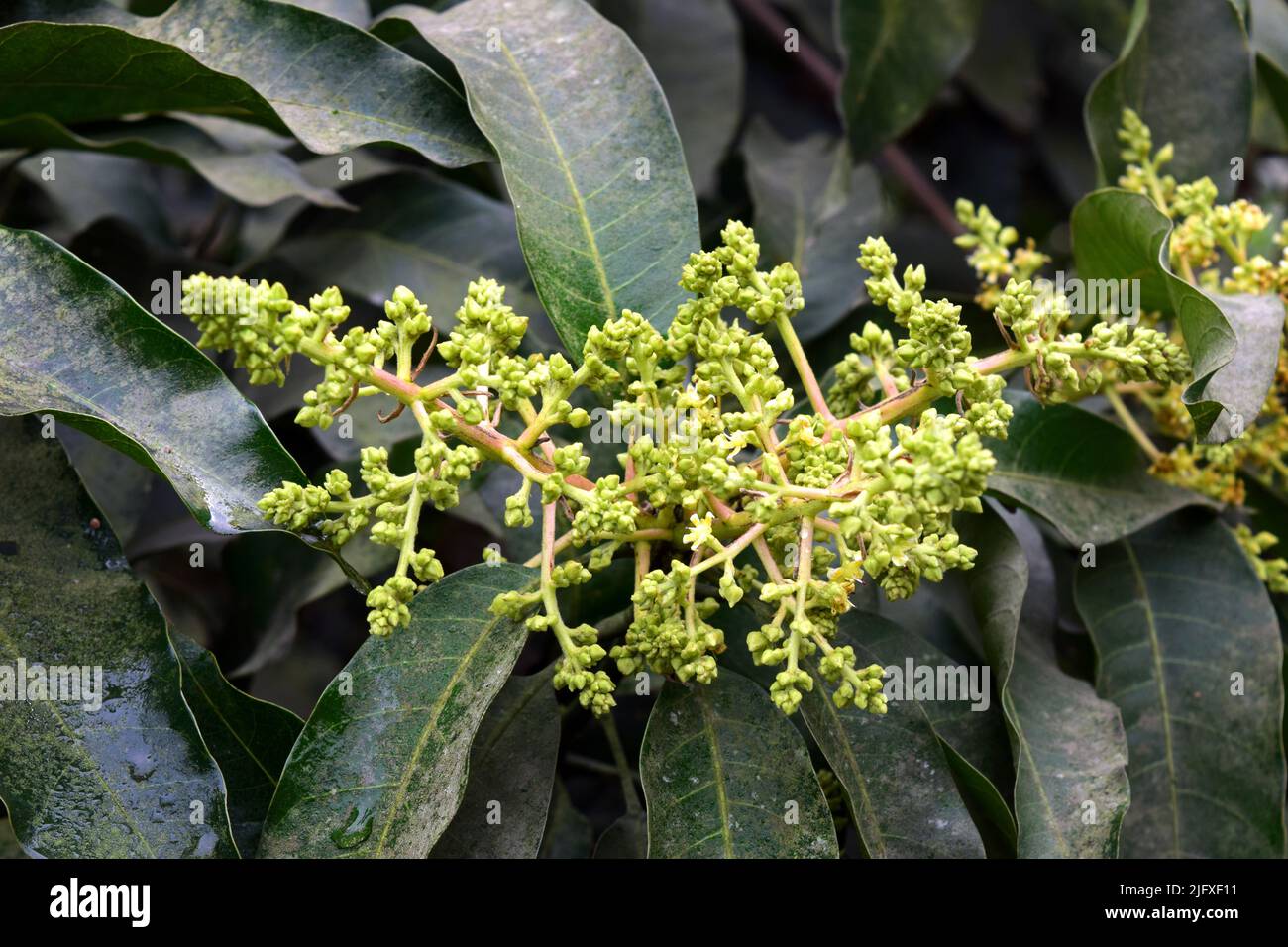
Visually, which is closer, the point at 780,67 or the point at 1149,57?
the point at 1149,57

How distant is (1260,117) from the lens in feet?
9.08

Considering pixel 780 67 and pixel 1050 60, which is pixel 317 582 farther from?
pixel 1050 60

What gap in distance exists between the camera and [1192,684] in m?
1.74

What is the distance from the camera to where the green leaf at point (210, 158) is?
1842 mm

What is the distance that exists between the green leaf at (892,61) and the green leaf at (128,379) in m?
1.58

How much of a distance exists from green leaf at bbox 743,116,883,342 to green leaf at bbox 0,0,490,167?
0.80 m

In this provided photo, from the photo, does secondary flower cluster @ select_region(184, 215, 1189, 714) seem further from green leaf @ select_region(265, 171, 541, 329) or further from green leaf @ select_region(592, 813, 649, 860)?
green leaf @ select_region(265, 171, 541, 329)

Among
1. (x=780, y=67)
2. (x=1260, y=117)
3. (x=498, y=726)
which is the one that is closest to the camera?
(x=498, y=726)

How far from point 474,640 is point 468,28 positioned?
2.97 feet

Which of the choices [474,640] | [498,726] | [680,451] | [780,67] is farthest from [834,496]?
[780,67]

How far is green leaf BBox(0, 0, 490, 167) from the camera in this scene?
1.57m

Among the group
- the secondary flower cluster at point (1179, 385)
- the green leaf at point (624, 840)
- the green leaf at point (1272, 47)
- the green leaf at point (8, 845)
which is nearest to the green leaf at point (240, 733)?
the green leaf at point (8, 845)

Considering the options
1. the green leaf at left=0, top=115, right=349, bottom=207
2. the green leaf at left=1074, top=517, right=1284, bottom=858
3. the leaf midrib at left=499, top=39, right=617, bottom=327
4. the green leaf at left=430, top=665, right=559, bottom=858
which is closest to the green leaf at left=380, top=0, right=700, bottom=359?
the leaf midrib at left=499, top=39, right=617, bottom=327
